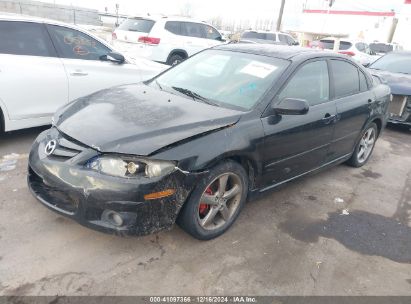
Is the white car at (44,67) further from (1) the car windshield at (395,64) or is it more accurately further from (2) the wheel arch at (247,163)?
(1) the car windshield at (395,64)

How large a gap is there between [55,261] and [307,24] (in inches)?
1966

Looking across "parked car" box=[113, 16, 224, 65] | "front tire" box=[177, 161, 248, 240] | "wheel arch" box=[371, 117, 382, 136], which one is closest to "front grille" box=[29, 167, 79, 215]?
"front tire" box=[177, 161, 248, 240]

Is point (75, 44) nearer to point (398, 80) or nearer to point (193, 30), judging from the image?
point (398, 80)

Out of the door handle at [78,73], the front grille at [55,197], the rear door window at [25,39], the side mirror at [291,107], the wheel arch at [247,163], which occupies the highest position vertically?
the rear door window at [25,39]

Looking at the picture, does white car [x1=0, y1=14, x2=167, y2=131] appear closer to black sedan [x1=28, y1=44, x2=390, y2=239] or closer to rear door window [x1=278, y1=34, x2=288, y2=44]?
black sedan [x1=28, y1=44, x2=390, y2=239]

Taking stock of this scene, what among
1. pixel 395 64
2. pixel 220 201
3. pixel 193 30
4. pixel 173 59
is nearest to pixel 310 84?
pixel 220 201

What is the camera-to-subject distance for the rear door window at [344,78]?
4.22m

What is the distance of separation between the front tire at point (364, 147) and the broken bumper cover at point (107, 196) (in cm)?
320

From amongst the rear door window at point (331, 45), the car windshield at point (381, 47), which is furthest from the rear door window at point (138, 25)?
the car windshield at point (381, 47)

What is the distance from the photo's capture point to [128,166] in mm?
2607

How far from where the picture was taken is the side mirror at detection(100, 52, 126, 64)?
5.41 metres

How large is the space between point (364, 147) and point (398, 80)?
324 cm

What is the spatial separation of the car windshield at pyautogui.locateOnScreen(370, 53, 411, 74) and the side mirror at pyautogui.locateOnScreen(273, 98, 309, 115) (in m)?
6.26

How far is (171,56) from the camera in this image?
10406 millimetres
